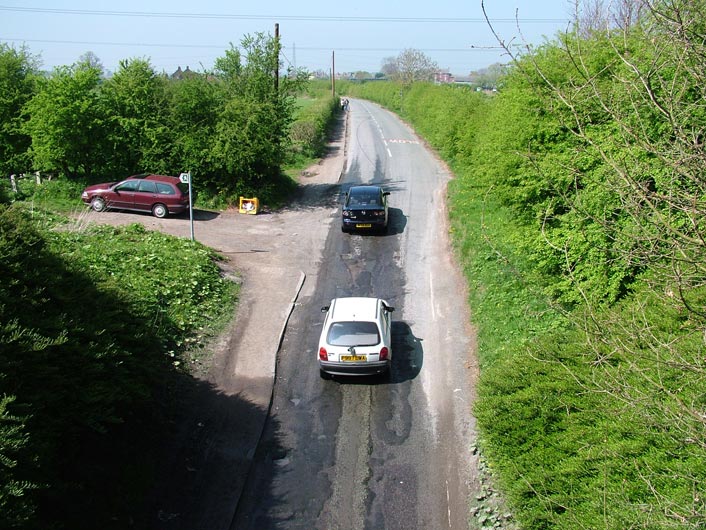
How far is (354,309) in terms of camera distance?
14.1m

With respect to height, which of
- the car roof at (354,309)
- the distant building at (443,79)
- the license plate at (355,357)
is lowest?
the license plate at (355,357)

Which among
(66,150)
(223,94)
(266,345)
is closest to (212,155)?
(223,94)

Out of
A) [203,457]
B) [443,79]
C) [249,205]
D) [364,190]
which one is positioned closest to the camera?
[203,457]

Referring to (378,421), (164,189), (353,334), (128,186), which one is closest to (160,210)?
(164,189)

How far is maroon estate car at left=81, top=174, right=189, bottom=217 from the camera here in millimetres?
23391

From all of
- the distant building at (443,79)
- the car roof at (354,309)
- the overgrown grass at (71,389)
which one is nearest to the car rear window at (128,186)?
the overgrown grass at (71,389)

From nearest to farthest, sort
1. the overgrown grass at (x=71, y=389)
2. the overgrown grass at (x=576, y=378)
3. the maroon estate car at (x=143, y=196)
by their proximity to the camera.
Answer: the overgrown grass at (x=576, y=378)
the overgrown grass at (x=71, y=389)
the maroon estate car at (x=143, y=196)

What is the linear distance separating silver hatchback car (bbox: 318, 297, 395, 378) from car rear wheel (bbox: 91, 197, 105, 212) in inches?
561

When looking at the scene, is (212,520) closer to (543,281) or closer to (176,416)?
(176,416)

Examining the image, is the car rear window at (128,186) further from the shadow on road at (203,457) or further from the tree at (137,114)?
the shadow on road at (203,457)

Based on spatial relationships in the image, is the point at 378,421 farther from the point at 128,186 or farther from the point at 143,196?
the point at 128,186

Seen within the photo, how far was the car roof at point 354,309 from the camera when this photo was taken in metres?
13.8

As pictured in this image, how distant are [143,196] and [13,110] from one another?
8.65 m

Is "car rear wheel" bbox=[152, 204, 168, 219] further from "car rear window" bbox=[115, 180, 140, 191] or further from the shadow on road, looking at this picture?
the shadow on road
